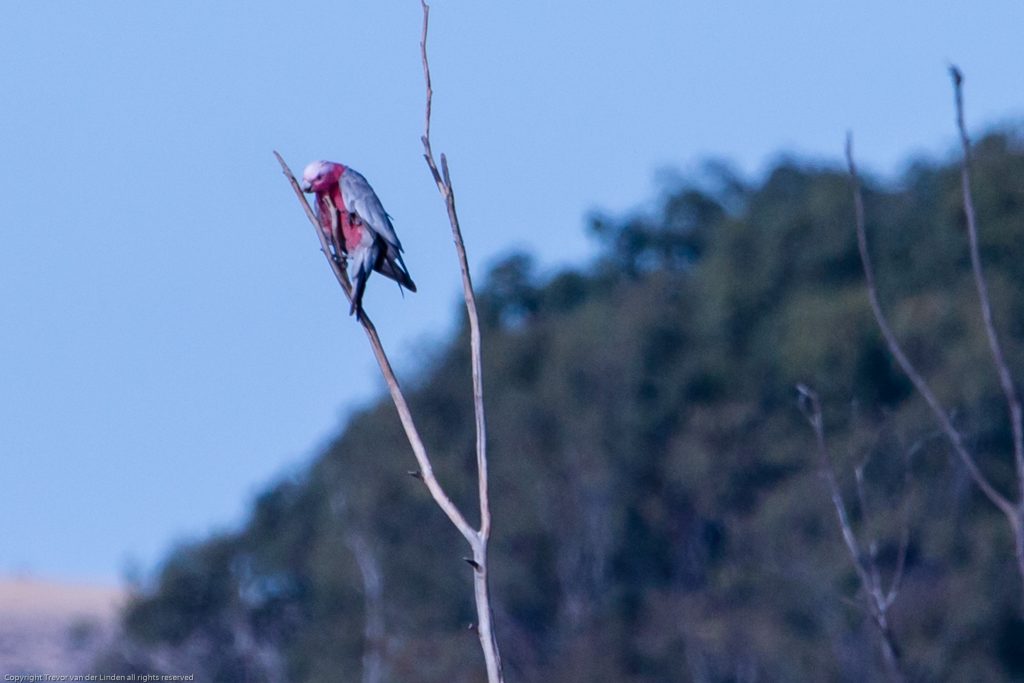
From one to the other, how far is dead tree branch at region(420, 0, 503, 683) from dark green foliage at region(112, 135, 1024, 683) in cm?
2026

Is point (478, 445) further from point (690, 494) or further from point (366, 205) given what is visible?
point (690, 494)

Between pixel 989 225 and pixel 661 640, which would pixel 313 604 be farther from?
pixel 989 225

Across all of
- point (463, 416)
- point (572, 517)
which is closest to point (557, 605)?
point (572, 517)

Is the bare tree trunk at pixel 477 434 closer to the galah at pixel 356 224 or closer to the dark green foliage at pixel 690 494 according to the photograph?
the galah at pixel 356 224

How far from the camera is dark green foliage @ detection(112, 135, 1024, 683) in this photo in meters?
27.0

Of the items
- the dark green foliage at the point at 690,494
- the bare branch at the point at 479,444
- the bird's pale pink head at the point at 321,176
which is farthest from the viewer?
the dark green foliage at the point at 690,494

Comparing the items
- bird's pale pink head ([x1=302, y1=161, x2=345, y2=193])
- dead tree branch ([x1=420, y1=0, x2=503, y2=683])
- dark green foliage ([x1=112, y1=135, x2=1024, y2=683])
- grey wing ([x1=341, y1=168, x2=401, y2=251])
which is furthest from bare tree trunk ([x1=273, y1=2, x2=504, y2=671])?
dark green foliage ([x1=112, y1=135, x2=1024, y2=683])

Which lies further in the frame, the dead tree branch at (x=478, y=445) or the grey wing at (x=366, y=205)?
the grey wing at (x=366, y=205)

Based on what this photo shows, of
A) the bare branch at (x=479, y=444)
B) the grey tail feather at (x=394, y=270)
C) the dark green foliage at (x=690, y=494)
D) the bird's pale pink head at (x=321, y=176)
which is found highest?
the dark green foliage at (x=690, y=494)

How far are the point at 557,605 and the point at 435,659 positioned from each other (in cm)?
287

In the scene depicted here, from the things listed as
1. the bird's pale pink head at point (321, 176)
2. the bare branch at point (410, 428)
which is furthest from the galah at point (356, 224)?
the bare branch at point (410, 428)

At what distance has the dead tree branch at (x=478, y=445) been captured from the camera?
14.4ft

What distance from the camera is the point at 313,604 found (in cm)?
3628

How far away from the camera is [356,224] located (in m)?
6.98
